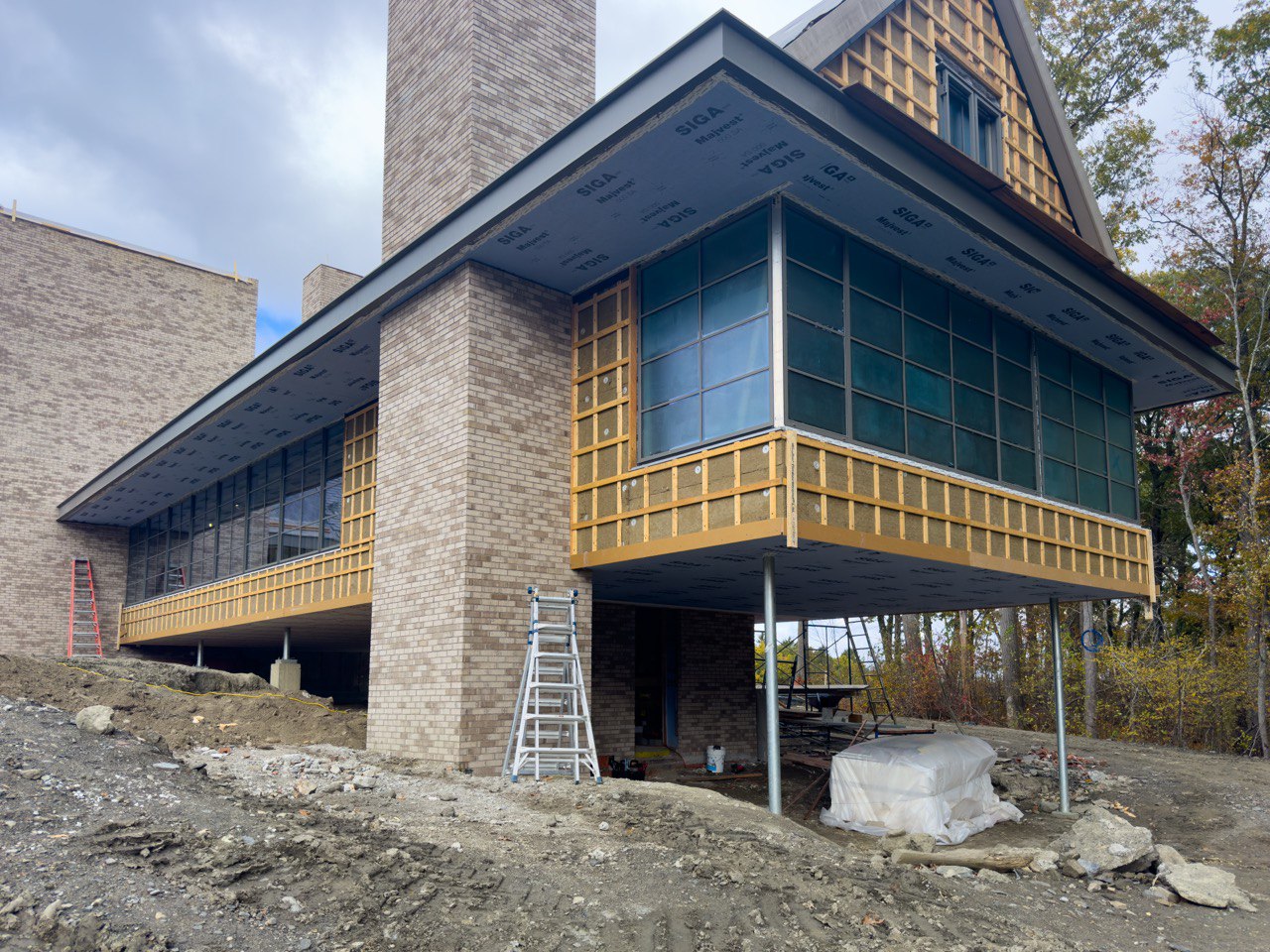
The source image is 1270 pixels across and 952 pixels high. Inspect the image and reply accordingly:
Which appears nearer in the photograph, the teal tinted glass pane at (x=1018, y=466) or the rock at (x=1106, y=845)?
the rock at (x=1106, y=845)

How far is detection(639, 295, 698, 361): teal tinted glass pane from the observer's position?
36.1 feet

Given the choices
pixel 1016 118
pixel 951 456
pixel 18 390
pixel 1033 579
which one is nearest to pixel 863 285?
pixel 951 456

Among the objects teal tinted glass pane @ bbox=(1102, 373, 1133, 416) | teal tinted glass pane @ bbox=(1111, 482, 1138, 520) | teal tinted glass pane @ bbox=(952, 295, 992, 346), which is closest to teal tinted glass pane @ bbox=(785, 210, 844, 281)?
teal tinted glass pane @ bbox=(952, 295, 992, 346)

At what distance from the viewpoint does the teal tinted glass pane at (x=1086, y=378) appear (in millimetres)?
14789

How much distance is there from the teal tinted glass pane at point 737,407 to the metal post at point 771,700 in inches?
54.9

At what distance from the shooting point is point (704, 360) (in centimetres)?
1072

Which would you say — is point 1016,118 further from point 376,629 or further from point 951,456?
point 376,629

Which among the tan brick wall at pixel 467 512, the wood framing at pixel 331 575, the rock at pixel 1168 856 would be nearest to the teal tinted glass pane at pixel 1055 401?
the rock at pixel 1168 856

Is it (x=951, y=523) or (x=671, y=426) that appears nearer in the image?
(x=671, y=426)

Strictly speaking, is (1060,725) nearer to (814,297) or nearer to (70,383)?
(814,297)

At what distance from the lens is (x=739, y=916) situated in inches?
256

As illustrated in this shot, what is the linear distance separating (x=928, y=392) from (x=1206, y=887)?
5.78 m

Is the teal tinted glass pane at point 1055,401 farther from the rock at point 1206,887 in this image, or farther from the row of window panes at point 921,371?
the rock at point 1206,887

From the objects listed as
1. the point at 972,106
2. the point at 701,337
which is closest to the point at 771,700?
the point at 701,337
